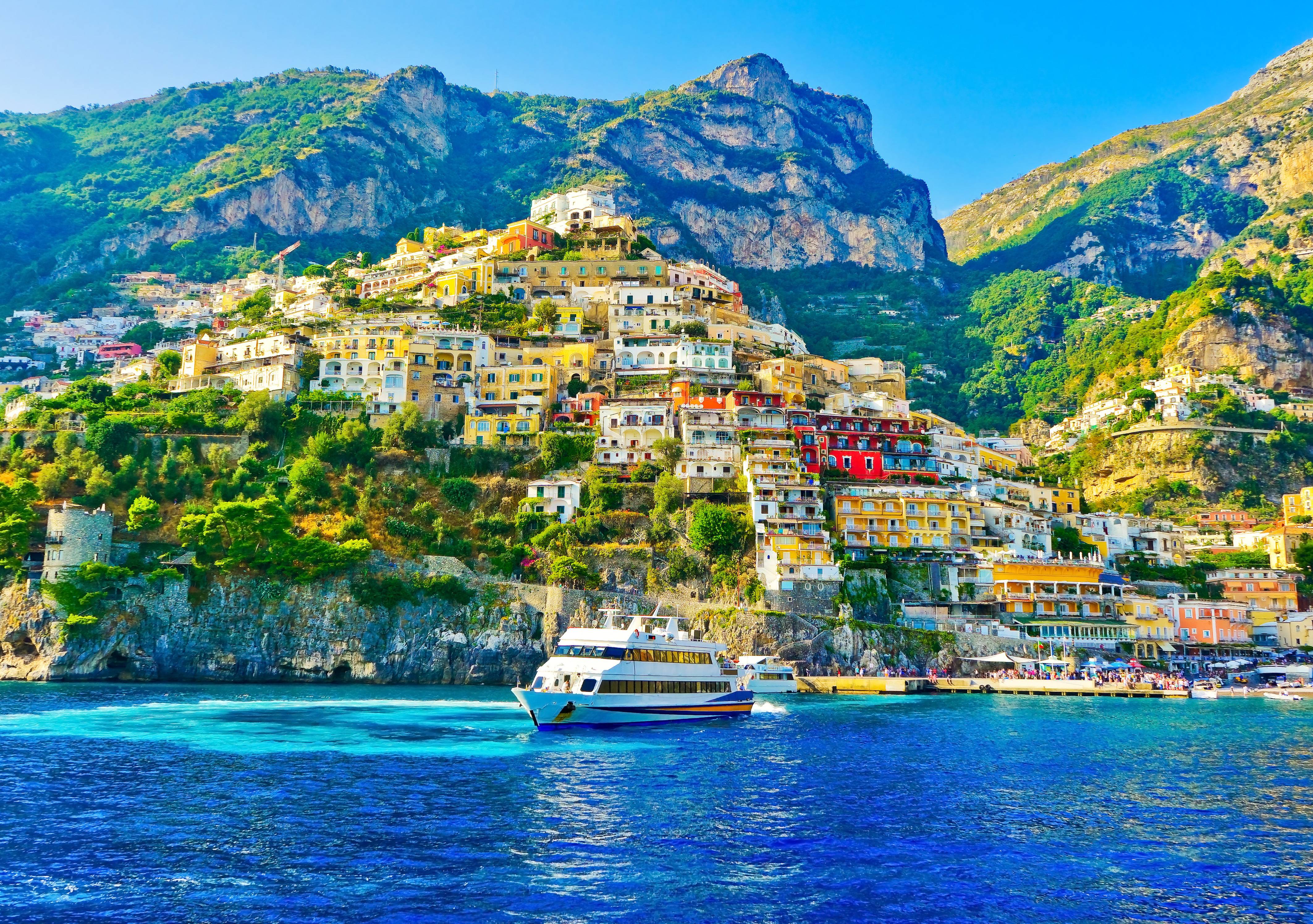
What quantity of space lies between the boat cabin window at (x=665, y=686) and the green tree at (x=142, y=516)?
41257 mm

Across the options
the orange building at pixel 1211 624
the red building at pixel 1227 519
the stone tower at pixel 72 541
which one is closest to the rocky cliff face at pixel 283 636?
the stone tower at pixel 72 541

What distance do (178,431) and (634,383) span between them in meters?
38.7

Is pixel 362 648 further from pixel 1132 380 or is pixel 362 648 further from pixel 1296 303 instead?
pixel 1296 303

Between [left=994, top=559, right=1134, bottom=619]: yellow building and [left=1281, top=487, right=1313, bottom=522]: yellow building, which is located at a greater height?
[left=1281, top=487, right=1313, bottom=522]: yellow building

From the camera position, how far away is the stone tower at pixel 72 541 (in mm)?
73312

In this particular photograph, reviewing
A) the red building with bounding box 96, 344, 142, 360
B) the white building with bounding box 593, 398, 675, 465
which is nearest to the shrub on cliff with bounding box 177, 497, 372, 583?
the white building with bounding box 593, 398, 675, 465

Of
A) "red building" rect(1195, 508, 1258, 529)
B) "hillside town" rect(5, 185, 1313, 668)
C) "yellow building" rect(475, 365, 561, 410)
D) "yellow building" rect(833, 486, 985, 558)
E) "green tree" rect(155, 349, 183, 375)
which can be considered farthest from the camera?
"red building" rect(1195, 508, 1258, 529)

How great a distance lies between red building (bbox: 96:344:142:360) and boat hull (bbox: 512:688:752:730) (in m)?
96.6

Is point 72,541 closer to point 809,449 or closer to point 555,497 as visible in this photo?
point 555,497

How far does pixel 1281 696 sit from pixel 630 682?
46692 millimetres

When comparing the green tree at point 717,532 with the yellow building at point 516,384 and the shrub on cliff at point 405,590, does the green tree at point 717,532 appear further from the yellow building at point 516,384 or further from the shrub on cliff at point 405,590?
the yellow building at point 516,384

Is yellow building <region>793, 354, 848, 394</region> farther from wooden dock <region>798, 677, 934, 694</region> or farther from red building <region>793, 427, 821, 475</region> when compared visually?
wooden dock <region>798, 677, 934, 694</region>

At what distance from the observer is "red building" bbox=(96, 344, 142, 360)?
427 feet

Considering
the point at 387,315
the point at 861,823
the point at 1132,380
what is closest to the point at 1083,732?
the point at 861,823
